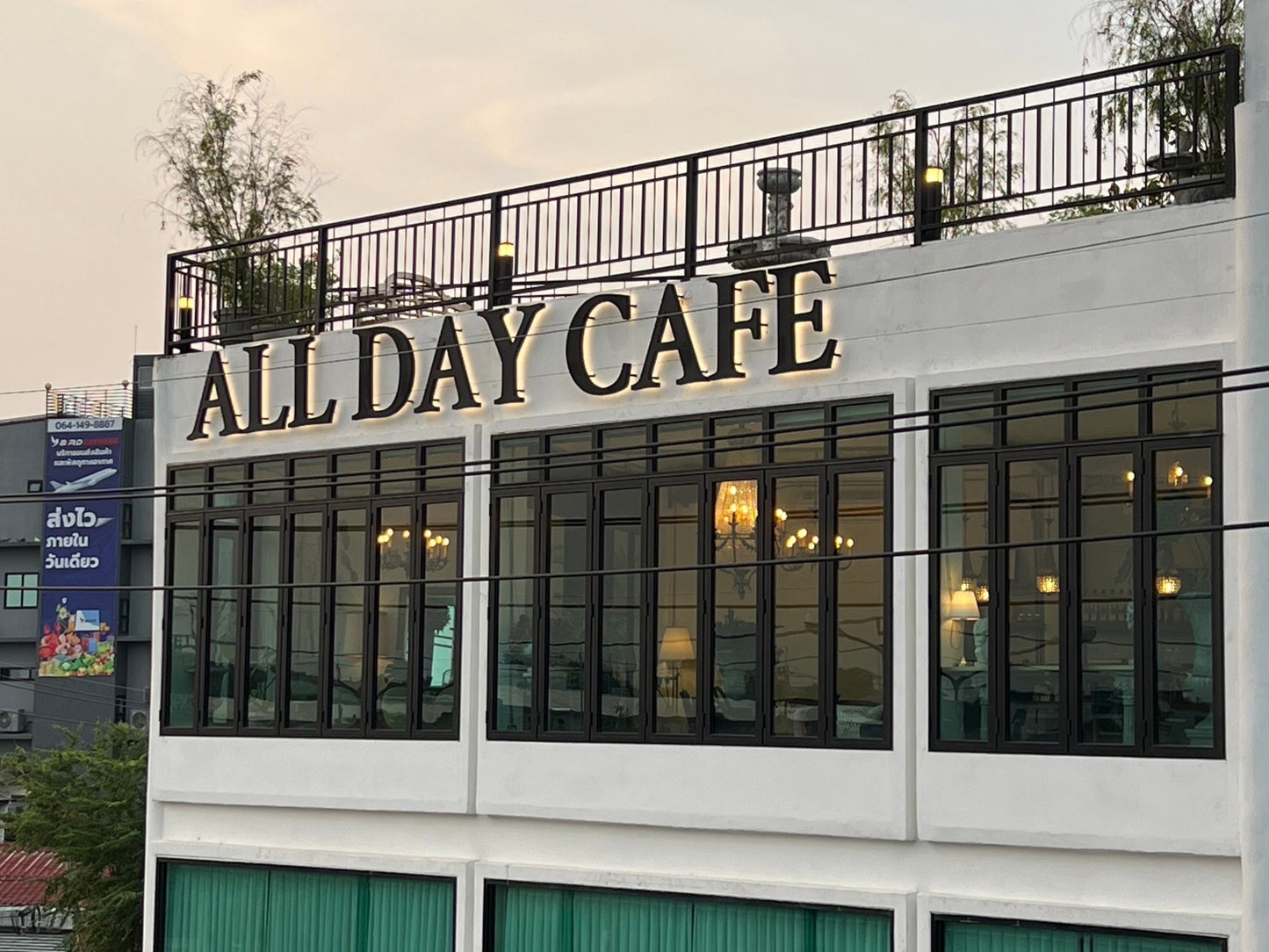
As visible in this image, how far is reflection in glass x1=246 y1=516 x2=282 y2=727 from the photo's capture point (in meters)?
17.5

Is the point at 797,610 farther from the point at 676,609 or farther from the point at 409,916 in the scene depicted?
the point at 409,916

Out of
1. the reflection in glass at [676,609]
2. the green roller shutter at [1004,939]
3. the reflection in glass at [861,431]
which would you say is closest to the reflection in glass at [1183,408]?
the reflection in glass at [861,431]

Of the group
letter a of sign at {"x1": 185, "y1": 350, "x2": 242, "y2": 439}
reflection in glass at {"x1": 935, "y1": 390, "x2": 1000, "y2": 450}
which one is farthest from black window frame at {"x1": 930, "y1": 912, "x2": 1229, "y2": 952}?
letter a of sign at {"x1": 185, "y1": 350, "x2": 242, "y2": 439}

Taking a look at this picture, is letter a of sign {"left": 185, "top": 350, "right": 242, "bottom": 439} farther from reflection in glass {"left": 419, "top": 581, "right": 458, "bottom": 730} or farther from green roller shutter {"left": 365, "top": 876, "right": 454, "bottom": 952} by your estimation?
green roller shutter {"left": 365, "top": 876, "right": 454, "bottom": 952}

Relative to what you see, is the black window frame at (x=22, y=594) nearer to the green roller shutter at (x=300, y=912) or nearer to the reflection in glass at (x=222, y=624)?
the reflection in glass at (x=222, y=624)

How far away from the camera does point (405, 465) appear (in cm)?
1673

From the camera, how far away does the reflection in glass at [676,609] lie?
49.3ft

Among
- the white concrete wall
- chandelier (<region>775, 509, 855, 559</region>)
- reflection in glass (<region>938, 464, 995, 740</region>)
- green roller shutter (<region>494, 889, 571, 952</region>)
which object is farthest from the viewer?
green roller shutter (<region>494, 889, 571, 952</region>)

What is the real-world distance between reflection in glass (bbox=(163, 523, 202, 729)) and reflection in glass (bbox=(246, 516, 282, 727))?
0.71 meters

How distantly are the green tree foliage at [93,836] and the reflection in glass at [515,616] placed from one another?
16449 millimetres

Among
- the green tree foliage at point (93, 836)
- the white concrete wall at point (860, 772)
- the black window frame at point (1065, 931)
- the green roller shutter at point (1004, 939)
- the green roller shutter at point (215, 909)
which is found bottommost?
the green tree foliage at point (93, 836)

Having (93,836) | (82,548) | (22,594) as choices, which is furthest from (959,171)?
(22,594)

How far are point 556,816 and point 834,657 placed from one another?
9.13ft

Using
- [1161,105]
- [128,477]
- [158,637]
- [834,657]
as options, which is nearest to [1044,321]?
[1161,105]
